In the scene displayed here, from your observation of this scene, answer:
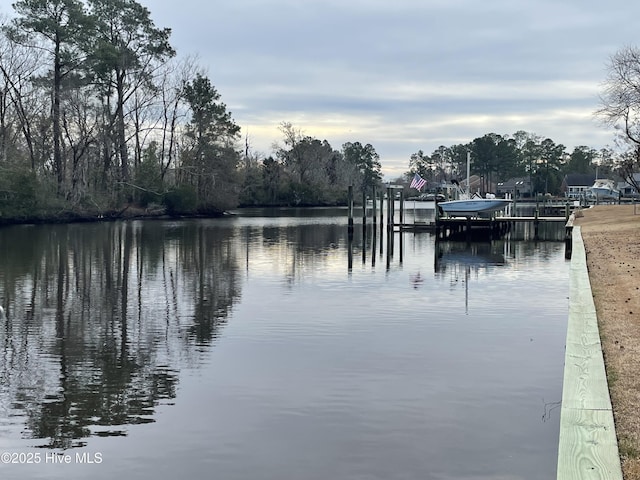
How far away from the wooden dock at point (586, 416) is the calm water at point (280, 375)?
689 millimetres

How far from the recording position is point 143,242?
35812mm

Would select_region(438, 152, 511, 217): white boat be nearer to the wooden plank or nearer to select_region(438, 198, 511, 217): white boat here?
select_region(438, 198, 511, 217): white boat

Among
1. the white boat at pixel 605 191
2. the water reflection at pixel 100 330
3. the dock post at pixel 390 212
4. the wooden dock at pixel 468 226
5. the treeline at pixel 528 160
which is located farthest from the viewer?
the treeline at pixel 528 160

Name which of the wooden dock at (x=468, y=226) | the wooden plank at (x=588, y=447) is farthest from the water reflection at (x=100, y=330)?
the wooden dock at (x=468, y=226)

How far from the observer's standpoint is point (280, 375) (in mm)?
10500

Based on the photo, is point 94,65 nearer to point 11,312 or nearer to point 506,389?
point 11,312

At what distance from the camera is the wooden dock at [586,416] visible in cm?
543

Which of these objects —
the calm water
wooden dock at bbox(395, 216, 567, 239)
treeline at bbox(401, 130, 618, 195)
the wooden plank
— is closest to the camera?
the wooden plank

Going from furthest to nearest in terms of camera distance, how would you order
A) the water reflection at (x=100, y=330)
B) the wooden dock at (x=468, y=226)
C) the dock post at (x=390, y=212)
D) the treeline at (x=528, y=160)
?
the treeline at (x=528, y=160) → the dock post at (x=390, y=212) → the wooden dock at (x=468, y=226) → the water reflection at (x=100, y=330)

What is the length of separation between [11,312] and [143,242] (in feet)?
67.9

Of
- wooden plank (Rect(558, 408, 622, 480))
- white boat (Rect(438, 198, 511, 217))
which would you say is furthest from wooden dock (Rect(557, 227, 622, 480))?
white boat (Rect(438, 198, 511, 217))

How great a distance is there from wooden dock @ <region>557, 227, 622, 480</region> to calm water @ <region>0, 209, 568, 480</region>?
2.26 feet

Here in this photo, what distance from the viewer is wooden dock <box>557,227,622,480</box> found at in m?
5.43

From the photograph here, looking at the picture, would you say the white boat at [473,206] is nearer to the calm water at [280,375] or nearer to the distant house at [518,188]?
the calm water at [280,375]
